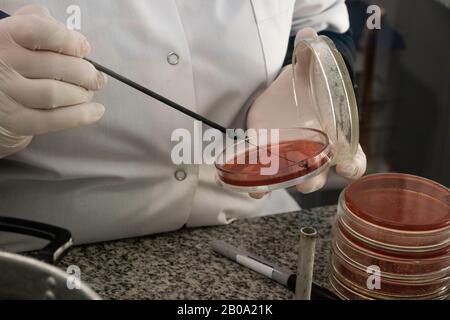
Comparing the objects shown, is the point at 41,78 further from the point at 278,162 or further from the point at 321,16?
the point at 321,16

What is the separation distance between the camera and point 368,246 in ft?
1.71

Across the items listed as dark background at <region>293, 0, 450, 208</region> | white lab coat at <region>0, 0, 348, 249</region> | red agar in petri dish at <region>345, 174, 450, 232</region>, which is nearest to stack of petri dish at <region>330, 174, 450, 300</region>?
red agar in petri dish at <region>345, 174, 450, 232</region>

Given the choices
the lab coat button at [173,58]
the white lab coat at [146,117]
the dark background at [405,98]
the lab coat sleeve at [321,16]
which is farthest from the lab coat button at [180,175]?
the dark background at [405,98]

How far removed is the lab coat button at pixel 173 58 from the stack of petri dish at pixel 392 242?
0.20m

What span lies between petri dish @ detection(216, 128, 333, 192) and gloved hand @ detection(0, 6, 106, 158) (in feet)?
0.44

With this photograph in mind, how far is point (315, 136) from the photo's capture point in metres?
0.56

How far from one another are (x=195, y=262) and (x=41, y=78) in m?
0.22

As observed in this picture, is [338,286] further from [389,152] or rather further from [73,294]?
[389,152]

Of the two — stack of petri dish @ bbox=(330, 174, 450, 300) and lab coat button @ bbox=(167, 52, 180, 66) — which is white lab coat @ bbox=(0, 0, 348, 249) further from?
stack of petri dish @ bbox=(330, 174, 450, 300)

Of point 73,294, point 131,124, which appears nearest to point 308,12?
point 131,124

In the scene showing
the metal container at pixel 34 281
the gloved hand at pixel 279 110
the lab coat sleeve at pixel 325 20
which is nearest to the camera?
the metal container at pixel 34 281

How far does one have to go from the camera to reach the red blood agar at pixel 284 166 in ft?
1.70

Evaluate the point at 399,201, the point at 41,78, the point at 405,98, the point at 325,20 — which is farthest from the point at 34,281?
the point at 405,98

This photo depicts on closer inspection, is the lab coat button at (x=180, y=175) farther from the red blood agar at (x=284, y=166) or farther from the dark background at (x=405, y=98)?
the dark background at (x=405, y=98)
